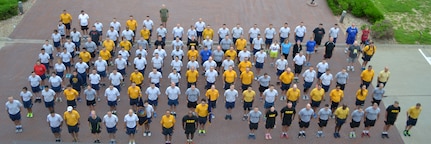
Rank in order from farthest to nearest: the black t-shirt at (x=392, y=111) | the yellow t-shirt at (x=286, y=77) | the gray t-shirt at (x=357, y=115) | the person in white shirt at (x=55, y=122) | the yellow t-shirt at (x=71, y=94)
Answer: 1. the yellow t-shirt at (x=286, y=77)
2. the yellow t-shirt at (x=71, y=94)
3. the black t-shirt at (x=392, y=111)
4. the gray t-shirt at (x=357, y=115)
5. the person in white shirt at (x=55, y=122)

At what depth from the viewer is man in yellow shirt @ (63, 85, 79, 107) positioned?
50.8ft

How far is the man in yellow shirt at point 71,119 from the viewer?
1419 cm

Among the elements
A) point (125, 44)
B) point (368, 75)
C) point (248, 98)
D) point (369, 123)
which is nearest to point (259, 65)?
point (248, 98)

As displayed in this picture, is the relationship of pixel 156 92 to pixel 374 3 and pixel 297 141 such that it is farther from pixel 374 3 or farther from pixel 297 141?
pixel 374 3

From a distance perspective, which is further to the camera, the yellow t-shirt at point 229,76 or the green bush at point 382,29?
the green bush at point 382,29

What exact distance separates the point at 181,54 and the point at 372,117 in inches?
284

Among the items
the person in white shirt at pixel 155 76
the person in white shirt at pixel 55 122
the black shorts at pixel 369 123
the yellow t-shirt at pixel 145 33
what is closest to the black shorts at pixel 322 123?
the black shorts at pixel 369 123

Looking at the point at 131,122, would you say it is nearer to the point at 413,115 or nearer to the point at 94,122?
the point at 94,122

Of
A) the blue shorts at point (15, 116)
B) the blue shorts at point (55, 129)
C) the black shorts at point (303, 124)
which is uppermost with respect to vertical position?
the blue shorts at point (15, 116)

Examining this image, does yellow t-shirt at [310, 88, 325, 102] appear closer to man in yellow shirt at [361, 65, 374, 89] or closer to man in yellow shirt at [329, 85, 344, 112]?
man in yellow shirt at [329, 85, 344, 112]

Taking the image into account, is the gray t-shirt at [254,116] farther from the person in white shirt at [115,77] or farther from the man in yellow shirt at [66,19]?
the man in yellow shirt at [66,19]

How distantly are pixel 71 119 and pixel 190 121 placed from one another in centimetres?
351

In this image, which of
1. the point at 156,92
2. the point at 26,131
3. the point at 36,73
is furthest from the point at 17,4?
the point at 156,92

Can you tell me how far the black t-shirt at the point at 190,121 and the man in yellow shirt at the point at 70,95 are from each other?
3928 mm
